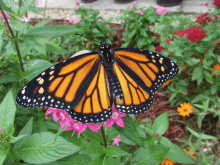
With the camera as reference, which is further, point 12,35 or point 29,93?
point 12,35

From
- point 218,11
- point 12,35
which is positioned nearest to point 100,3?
point 218,11

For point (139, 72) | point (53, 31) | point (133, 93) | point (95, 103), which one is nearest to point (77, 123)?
point (95, 103)

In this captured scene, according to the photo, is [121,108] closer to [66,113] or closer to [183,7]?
[66,113]

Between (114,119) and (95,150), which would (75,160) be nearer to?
(95,150)

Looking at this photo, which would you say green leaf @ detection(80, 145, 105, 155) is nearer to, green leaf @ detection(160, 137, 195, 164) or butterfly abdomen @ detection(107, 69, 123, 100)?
butterfly abdomen @ detection(107, 69, 123, 100)

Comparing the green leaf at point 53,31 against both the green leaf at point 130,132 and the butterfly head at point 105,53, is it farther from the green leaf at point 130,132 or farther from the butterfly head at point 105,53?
the green leaf at point 130,132

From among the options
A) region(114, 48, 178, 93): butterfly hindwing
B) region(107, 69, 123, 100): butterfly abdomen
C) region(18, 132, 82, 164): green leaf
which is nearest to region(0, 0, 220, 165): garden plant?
region(18, 132, 82, 164): green leaf
